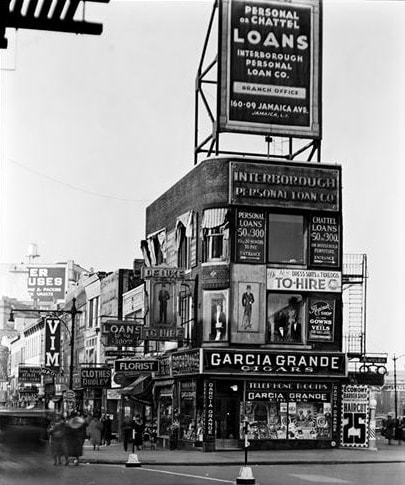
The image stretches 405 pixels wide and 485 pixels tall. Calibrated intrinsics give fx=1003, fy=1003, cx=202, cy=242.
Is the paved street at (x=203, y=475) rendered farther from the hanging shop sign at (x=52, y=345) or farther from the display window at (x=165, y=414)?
the hanging shop sign at (x=52, y=345)

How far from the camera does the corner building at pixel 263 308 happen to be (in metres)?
40.3

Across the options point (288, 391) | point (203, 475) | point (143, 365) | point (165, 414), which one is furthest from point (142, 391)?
point (203, 475)

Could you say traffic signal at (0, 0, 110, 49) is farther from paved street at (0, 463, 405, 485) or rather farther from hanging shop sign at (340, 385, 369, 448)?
hanging shop sign at (340, 385, 369, 448)

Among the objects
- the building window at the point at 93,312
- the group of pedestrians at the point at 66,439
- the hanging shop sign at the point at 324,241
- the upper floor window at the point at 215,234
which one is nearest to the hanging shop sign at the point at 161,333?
the upper floor window at the point at 215,234

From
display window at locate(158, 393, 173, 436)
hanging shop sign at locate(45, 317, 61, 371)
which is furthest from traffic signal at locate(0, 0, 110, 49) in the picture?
hanging shop sign at locate(45, 317, 61, 371)

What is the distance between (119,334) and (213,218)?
31.0ft

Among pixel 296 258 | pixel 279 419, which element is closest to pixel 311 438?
pixel 279 419

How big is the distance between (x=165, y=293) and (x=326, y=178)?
27.2 feet

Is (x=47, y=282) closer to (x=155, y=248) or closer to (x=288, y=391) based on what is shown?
(x=155, y=248)

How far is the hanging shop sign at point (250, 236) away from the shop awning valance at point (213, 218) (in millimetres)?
608

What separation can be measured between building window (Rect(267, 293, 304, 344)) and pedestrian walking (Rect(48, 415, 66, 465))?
11637 mm

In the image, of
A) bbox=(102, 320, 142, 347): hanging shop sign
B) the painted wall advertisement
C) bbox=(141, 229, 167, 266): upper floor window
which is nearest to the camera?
the painted wall advertisement

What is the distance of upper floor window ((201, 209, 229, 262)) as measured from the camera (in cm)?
4088

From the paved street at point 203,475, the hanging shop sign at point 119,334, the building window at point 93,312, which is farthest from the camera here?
the building window at point 93,312
